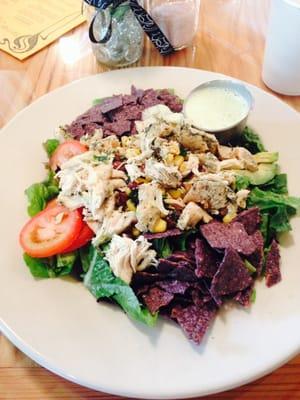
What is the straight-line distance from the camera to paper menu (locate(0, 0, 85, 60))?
1.88 m

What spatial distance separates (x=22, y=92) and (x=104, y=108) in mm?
442

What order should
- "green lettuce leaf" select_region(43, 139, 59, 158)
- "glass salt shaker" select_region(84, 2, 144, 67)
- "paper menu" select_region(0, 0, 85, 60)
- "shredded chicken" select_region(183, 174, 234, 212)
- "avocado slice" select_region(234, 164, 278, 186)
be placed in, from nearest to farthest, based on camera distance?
"shredded chicken" select_region(183, 174, 234, 212) < "avocado slice" select_region(234, 164, 278, 186) < "green lettuce leaf" select_region(43, 139, 59, 158) < "glass salt shaker" select_region(84, 2, 144, 67) < "paper menu" select_region(0, 0, 85, 60)

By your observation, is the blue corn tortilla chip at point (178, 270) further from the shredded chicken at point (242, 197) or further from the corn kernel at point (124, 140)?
the corn kernel at point (124, 140)

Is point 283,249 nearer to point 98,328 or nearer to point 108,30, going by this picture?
point 98,328

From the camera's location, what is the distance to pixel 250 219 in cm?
115

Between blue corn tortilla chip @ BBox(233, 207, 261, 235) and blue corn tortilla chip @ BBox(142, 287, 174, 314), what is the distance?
236mm

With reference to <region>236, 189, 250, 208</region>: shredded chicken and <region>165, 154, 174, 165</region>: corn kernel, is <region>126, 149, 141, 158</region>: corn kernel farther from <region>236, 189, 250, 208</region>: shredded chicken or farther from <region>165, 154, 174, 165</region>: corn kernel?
<region>236, 189, 250, 208</region>: shredded chicken

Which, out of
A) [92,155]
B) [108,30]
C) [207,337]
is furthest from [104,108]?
[207,337]

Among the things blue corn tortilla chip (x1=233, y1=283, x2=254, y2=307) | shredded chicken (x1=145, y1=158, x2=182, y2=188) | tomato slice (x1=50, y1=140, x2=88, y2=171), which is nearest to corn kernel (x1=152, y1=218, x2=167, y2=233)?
shredded chicken (x1=145, y1=158, x2=182, y2=188)

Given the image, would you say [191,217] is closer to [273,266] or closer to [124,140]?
[273,266]

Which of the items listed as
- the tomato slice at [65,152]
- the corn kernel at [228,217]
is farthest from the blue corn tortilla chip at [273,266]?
the tomato slice at [65,152]

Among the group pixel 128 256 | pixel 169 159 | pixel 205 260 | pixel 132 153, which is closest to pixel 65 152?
Result: pixel 132 153

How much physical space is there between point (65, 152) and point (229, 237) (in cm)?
51

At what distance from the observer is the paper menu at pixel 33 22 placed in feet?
6.18
